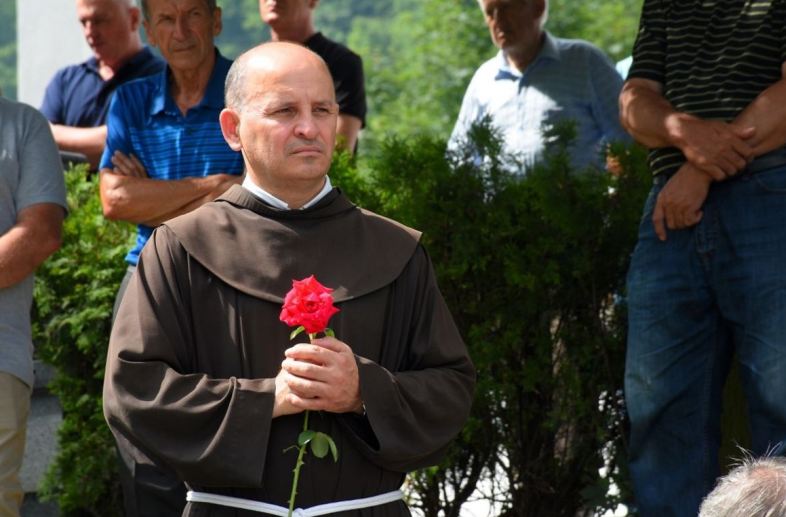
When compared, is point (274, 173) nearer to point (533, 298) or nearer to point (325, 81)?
point (325, 81)

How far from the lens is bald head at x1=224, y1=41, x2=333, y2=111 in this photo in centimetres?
368

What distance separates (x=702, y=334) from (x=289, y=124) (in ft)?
6.36

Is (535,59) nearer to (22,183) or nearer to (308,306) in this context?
(22,183)

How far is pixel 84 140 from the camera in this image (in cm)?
718

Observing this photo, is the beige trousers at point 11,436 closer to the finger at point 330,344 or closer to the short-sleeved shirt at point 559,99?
the finger at point 330,344

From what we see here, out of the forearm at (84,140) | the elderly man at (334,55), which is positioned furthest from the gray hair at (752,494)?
the forearm at (84,140)

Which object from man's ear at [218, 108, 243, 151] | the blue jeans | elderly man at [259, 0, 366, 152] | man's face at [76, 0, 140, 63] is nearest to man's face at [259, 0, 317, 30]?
elderly man at [259, 0, 366, 152]

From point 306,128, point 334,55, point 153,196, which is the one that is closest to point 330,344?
point 306,128

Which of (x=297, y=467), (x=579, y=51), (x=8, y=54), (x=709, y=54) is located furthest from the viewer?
(x=8, y=54)

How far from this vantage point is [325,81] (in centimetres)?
371

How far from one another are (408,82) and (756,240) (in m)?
44.5

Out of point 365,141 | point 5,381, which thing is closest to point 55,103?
point 5,381

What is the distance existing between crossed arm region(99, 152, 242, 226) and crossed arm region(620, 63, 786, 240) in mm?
1527

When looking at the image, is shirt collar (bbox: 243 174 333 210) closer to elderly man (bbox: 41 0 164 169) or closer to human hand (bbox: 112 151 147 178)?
human hand (bbox: 112 151 147 178)
